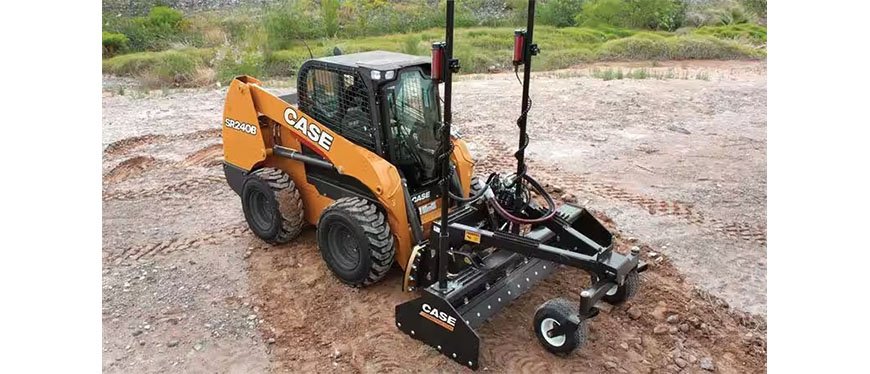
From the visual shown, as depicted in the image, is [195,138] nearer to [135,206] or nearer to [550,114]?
[135,206]

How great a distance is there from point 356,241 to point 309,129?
3.68ft

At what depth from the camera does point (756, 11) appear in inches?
1104

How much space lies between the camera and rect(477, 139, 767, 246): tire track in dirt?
684 centimetres

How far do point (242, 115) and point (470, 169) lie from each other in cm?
230

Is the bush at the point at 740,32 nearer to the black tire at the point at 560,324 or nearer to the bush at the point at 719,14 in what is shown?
the bush at the point at 719,14

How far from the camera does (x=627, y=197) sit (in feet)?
25.4

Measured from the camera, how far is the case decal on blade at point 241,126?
246 inches

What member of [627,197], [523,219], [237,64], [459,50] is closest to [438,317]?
[523,219]

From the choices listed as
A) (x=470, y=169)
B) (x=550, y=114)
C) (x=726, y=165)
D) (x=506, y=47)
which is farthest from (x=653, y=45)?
(x=470, y=169)

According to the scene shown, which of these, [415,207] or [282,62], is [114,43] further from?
[415,207]

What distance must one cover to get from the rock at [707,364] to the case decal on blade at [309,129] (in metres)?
3.39

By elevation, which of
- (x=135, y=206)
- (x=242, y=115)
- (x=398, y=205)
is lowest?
(x=135, y=206)

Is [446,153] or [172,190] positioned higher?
[446,153]

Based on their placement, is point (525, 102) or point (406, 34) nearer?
point (525, 102)
